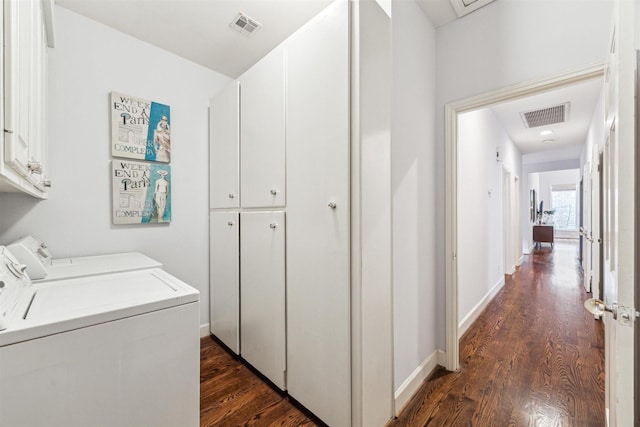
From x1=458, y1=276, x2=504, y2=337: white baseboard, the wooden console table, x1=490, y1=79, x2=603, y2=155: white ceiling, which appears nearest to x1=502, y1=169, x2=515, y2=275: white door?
x1=490, y1=79, x2=603, y2=155: white ceiling

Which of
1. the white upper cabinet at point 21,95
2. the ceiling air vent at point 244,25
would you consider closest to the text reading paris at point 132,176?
the white upper cabinet at point 21,95

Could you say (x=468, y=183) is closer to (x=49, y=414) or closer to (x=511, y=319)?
(x=511, y=319)

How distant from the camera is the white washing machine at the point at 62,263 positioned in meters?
1.24

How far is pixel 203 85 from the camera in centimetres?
252

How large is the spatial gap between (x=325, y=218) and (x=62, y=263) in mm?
1673

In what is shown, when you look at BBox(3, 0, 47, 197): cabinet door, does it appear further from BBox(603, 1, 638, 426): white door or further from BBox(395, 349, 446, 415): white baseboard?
BBox(395, 349, 446, 415): white baseboard

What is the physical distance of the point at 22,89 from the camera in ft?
3.10

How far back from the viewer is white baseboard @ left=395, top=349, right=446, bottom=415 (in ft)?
5.29

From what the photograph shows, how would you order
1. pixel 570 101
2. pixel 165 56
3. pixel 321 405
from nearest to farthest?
pixel 321 405, pixel 165 56, pixel 570 101

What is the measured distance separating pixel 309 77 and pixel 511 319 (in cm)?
325

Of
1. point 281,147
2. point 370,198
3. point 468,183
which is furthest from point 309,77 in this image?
point 468,183

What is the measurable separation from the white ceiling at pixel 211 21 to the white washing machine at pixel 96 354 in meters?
1.75

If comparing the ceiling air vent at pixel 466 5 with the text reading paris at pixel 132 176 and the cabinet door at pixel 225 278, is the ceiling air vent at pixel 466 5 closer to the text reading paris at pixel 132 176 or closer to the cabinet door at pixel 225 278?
the cabinet door at pixel 225 278

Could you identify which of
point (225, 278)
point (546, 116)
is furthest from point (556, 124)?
point (225, 278)
